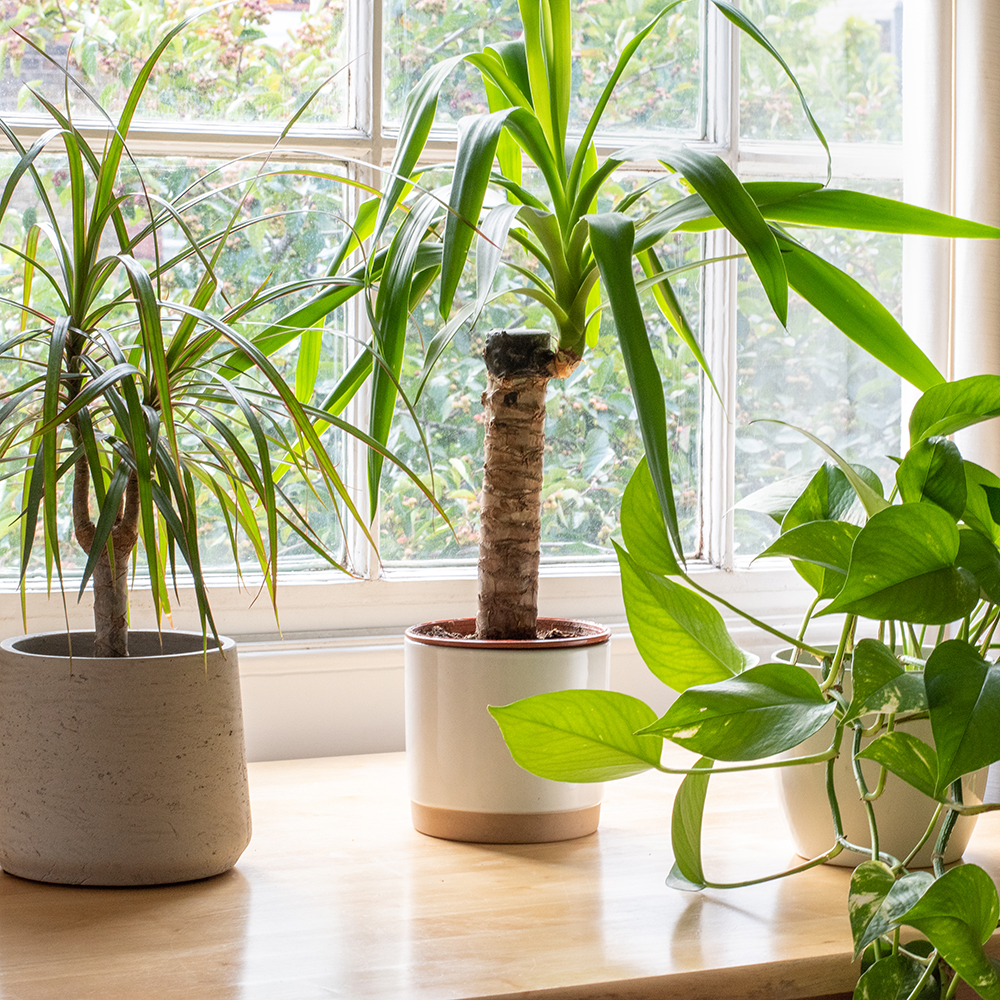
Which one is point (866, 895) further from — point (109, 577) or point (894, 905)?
point (109, 577)

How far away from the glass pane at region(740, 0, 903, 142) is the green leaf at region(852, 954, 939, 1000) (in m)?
1.08

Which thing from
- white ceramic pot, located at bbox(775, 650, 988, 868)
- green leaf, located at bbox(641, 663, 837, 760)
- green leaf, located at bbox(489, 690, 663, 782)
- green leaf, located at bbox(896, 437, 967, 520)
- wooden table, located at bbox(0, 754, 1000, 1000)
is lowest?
wooden table, located at bbox(0, 754, 1000, 1000)

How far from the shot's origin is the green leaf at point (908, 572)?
2.09 ft

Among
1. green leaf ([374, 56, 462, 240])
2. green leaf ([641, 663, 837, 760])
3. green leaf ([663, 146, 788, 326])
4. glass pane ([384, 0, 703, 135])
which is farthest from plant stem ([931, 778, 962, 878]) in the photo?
glass pane ([384, 0, 703, 135])

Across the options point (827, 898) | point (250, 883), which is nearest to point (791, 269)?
point (827, 898)

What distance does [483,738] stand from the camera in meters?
0.90

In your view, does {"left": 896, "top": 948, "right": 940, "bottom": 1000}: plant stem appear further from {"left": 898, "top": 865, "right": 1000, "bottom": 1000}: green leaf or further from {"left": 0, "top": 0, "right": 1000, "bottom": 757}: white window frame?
{"left": 0, "top": 0, "right": 1000, "bottom": 757}: white window frame

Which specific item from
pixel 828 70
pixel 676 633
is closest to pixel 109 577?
pixel 676 633

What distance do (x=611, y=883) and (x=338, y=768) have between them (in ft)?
1.38

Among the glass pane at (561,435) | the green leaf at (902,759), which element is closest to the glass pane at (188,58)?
the glass pane at (561,435)

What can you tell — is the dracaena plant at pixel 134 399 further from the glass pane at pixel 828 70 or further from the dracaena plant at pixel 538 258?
the glass pane at pixel 828 70

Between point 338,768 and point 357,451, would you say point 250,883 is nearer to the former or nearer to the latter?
point 338,768

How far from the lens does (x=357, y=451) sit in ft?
4.26

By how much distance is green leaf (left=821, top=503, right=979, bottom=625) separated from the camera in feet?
2.09
